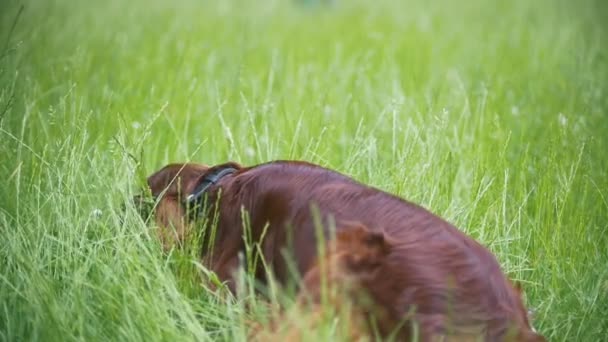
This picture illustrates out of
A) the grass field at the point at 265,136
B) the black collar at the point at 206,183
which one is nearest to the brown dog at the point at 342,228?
the black collar at the point at 206,183

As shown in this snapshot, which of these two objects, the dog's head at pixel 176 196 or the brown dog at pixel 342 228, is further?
the dog's head at pixel 176 196

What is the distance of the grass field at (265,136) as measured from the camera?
2574 mm

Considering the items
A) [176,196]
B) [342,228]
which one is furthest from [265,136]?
[342,228]

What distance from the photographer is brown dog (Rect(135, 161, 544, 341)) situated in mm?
2113

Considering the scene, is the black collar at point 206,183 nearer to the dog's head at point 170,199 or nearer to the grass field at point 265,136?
the dog's head at point 170,199

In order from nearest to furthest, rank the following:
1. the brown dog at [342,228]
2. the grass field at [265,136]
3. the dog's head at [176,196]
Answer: the brown dog at [342,228] → the grass field at [265,136] → the dog's head at [176,196]

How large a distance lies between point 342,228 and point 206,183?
72 centimetres

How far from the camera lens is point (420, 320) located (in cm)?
210

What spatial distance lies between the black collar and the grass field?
7.9 inches

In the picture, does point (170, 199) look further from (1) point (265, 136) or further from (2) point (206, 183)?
(1) point (265, 136)

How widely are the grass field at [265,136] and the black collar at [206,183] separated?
0.20m

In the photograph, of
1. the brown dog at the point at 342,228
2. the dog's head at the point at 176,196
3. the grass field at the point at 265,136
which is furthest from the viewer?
the dog's head at the point at 176,196

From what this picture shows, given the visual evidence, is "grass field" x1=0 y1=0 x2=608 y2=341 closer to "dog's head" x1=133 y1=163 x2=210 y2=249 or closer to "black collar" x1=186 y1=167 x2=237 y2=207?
"dog's head" x1=133 y1=163 x2=210 y2=249

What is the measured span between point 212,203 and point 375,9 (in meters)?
6.72
